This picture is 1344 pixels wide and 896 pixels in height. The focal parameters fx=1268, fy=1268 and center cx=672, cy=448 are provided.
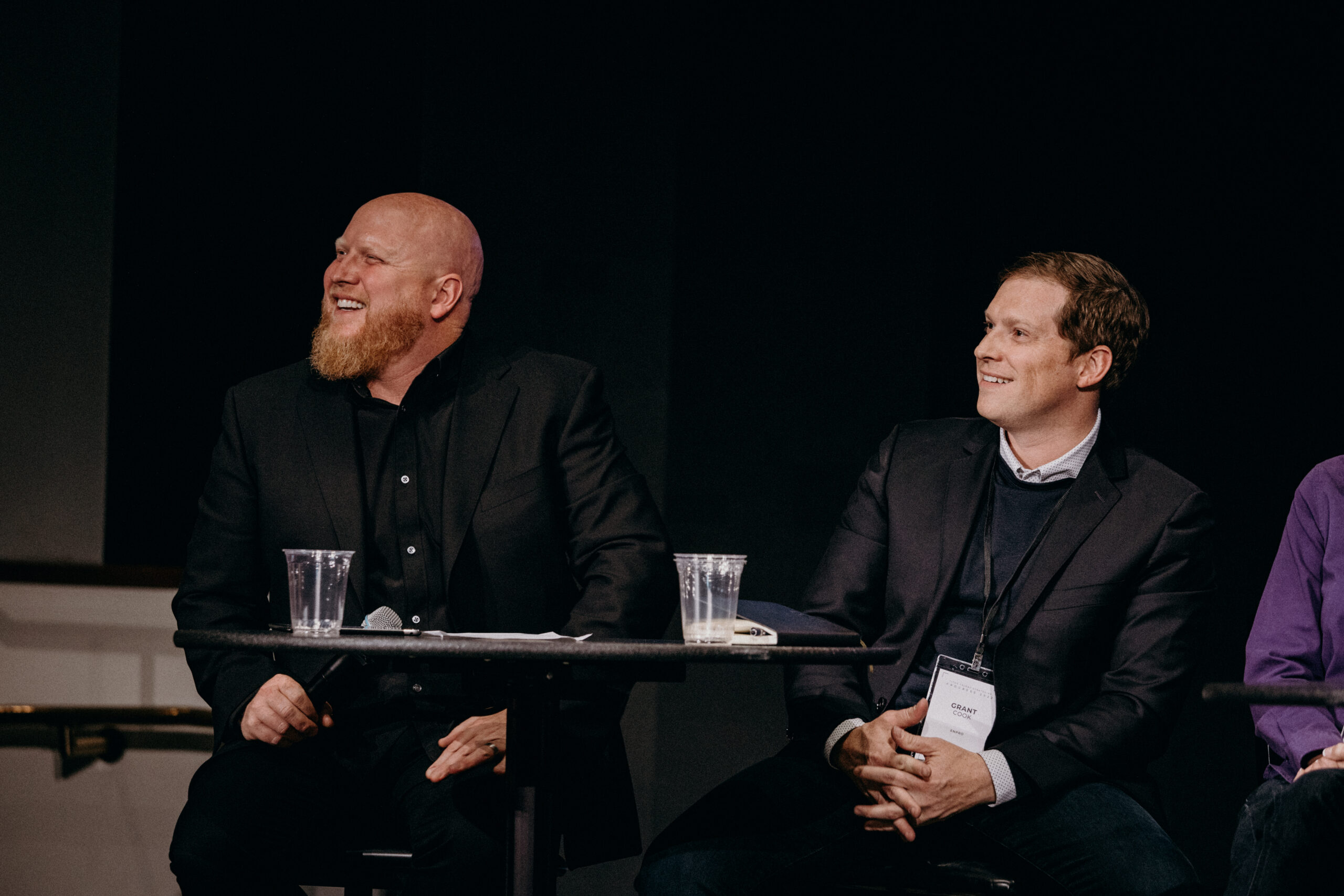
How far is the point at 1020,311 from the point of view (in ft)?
8.41

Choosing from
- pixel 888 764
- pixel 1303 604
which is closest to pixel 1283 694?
pixel 888 764

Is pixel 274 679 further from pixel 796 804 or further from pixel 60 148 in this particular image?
pixel 60 148

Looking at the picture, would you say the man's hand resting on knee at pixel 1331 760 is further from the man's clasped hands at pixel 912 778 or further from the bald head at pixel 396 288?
the bald head at pixel 396 288

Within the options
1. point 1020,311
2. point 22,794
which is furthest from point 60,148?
point 1020,311

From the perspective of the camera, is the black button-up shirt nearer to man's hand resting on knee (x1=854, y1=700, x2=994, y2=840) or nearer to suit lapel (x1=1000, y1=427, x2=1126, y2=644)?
man's hand resting on knee (x1=854, y1=700, x2=994, y2=840)

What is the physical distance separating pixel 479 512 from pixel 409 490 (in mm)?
150

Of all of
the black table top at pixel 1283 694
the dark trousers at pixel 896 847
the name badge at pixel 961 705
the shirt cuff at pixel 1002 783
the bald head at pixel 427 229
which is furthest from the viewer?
the bald head at pixel 427 229

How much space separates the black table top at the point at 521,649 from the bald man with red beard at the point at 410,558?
0.38 meters

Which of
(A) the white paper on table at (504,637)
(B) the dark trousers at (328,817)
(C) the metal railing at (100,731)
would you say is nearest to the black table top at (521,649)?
(A) the white paper on table at (504,637)

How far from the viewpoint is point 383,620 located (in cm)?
190

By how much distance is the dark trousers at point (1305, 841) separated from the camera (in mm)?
1789

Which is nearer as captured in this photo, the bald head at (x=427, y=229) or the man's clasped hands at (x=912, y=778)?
the man's clasped hands at (x=912, y=778)

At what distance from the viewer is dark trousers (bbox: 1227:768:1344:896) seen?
5.87ft

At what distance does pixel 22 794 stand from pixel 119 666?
43cm
